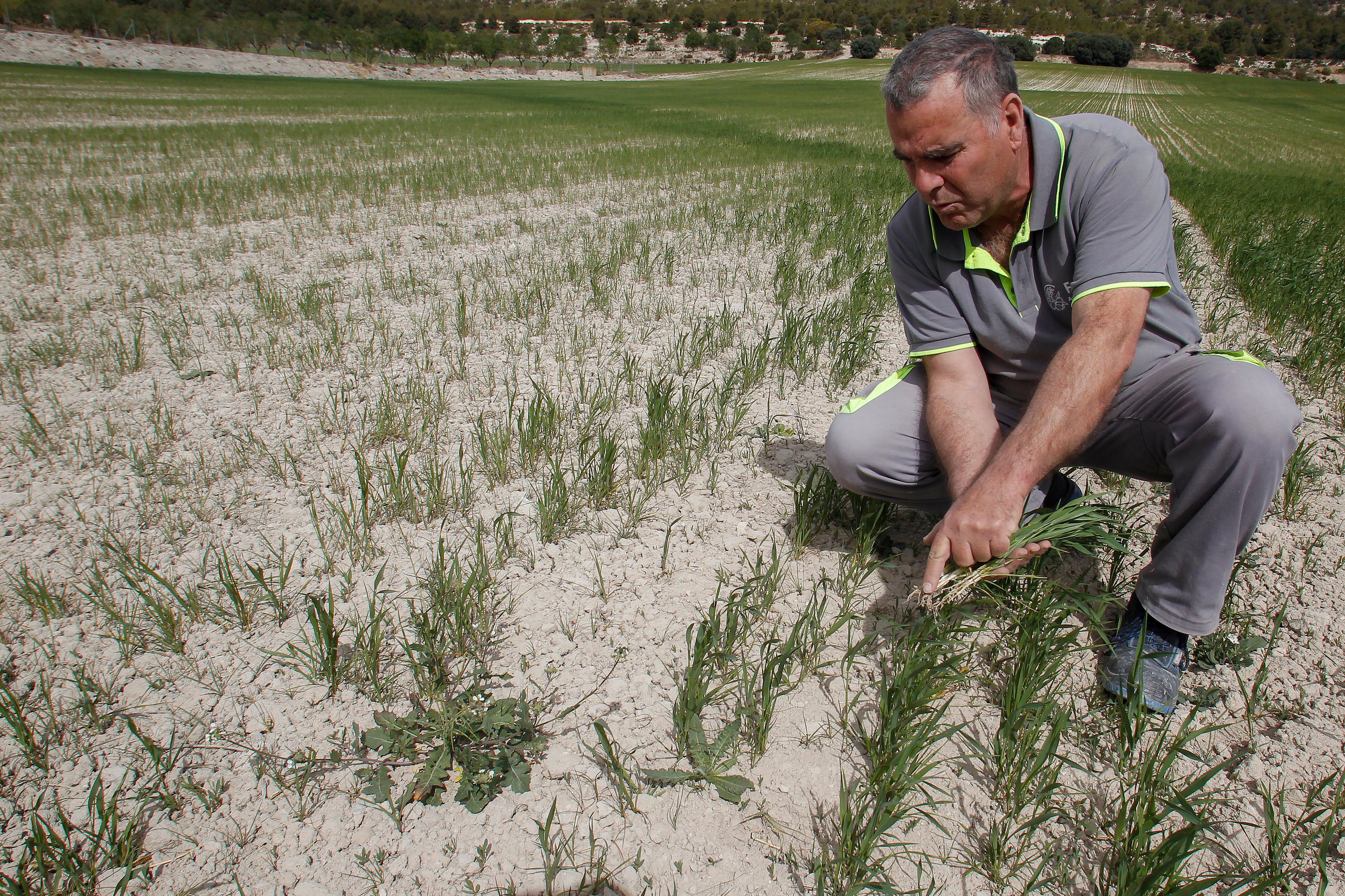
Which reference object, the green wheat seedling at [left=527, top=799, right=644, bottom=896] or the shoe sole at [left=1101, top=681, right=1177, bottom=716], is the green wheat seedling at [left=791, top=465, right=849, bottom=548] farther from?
the green wheat seedling at [left=527, top=799, right=644, bottom=896]

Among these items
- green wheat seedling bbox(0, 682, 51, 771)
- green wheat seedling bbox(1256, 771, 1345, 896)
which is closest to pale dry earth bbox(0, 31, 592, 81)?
green wheat seedling bbox(0, 682, 51, 771)

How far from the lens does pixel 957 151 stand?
1975 millimetres

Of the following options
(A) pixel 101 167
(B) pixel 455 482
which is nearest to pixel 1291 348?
(B) pixel 455 482

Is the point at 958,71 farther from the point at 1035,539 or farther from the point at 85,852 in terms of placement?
the point at 85,852

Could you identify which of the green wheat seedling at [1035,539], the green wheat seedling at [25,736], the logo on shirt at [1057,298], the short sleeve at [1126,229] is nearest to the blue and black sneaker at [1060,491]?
the green wheat seedling at [1035,539]

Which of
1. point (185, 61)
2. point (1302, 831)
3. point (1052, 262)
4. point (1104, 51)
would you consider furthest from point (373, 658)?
point (1104, 51)

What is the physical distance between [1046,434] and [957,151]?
0.83 metres

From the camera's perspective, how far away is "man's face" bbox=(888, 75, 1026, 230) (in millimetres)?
1924

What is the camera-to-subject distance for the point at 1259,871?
129 centimetres

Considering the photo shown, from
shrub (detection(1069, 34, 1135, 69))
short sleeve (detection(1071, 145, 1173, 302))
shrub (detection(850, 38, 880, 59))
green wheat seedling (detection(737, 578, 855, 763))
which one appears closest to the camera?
green wheat seedling (detection(737, 578, 855, 763))

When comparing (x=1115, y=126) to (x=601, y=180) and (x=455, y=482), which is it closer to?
(x=455, y=482)

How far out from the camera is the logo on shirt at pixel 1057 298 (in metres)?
2.23

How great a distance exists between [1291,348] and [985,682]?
424 cm

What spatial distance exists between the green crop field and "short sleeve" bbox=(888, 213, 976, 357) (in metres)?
0.59
